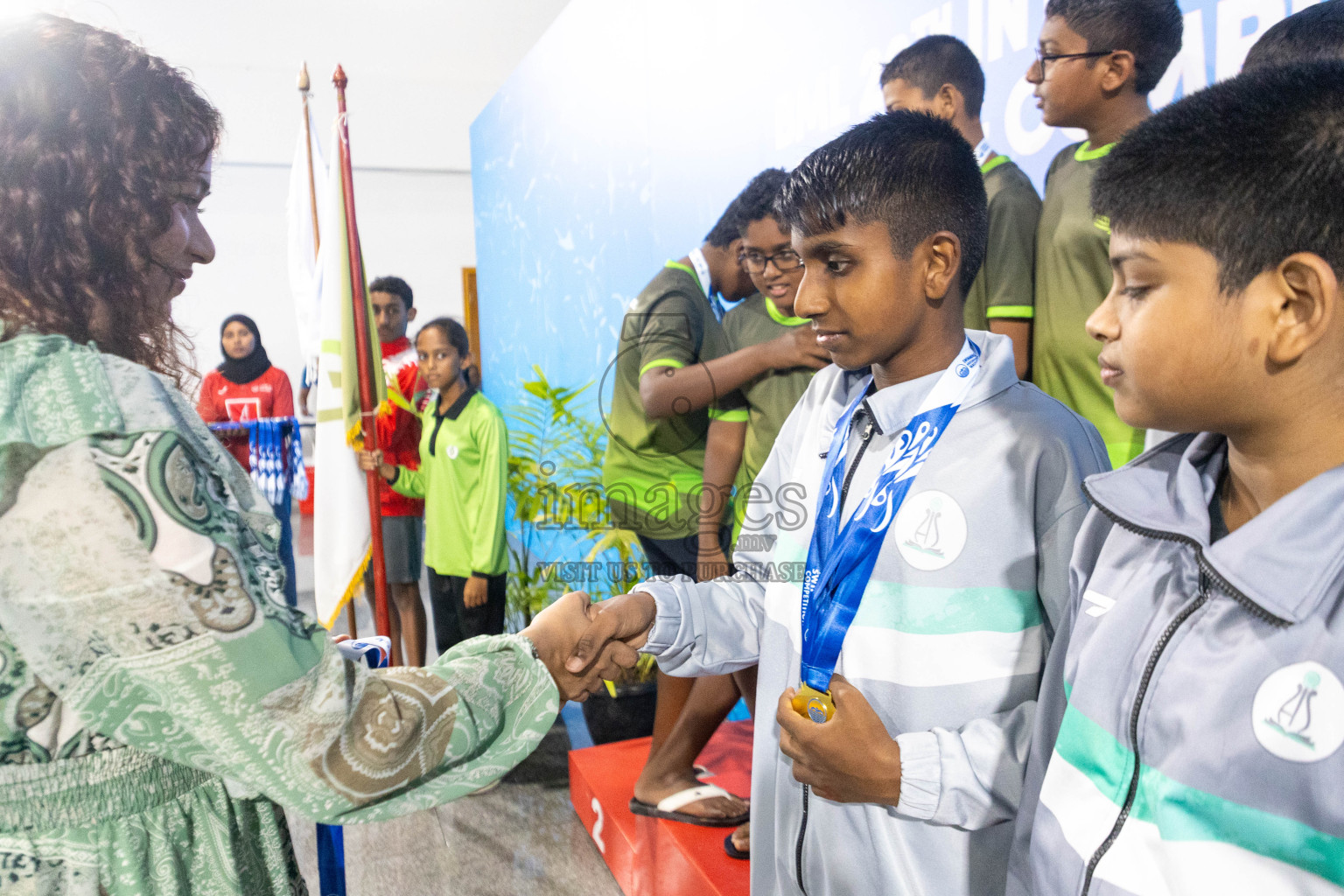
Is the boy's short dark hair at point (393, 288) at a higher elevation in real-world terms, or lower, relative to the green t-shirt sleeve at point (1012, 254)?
higher

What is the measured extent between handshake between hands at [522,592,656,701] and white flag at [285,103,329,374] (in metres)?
2.50

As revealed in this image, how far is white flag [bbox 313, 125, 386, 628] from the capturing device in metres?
3.22

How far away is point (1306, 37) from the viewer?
50.0 inches

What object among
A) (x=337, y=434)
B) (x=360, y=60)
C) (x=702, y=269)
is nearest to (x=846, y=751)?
(x=702, y=269)

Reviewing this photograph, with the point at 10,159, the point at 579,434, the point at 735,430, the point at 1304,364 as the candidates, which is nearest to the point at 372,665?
the point at 10,159

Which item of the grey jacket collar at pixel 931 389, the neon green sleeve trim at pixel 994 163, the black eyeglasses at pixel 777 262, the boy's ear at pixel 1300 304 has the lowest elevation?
the grey jacket collar at pixel 931 389

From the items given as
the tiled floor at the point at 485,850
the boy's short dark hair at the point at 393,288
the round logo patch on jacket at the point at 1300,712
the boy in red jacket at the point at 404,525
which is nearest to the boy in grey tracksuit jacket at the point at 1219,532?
the round logo patch on jacket at the point at 1300,712

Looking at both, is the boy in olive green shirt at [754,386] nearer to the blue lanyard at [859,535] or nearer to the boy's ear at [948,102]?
the boy's ear at [948,102]

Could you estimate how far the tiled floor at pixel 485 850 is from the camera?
2623 mm

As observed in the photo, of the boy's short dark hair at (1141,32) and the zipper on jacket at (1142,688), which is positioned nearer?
the zipper on jacket at (1142,688)

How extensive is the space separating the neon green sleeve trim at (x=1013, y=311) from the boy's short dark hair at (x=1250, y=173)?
996mm

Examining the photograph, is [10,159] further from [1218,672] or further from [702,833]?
[702,833]

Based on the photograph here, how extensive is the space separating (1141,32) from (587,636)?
147cm

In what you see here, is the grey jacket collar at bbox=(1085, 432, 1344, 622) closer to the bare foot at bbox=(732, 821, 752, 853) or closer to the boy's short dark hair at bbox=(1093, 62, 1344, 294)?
the boy's short dark hair at bbox=(1093, 62, 1344, 294)
